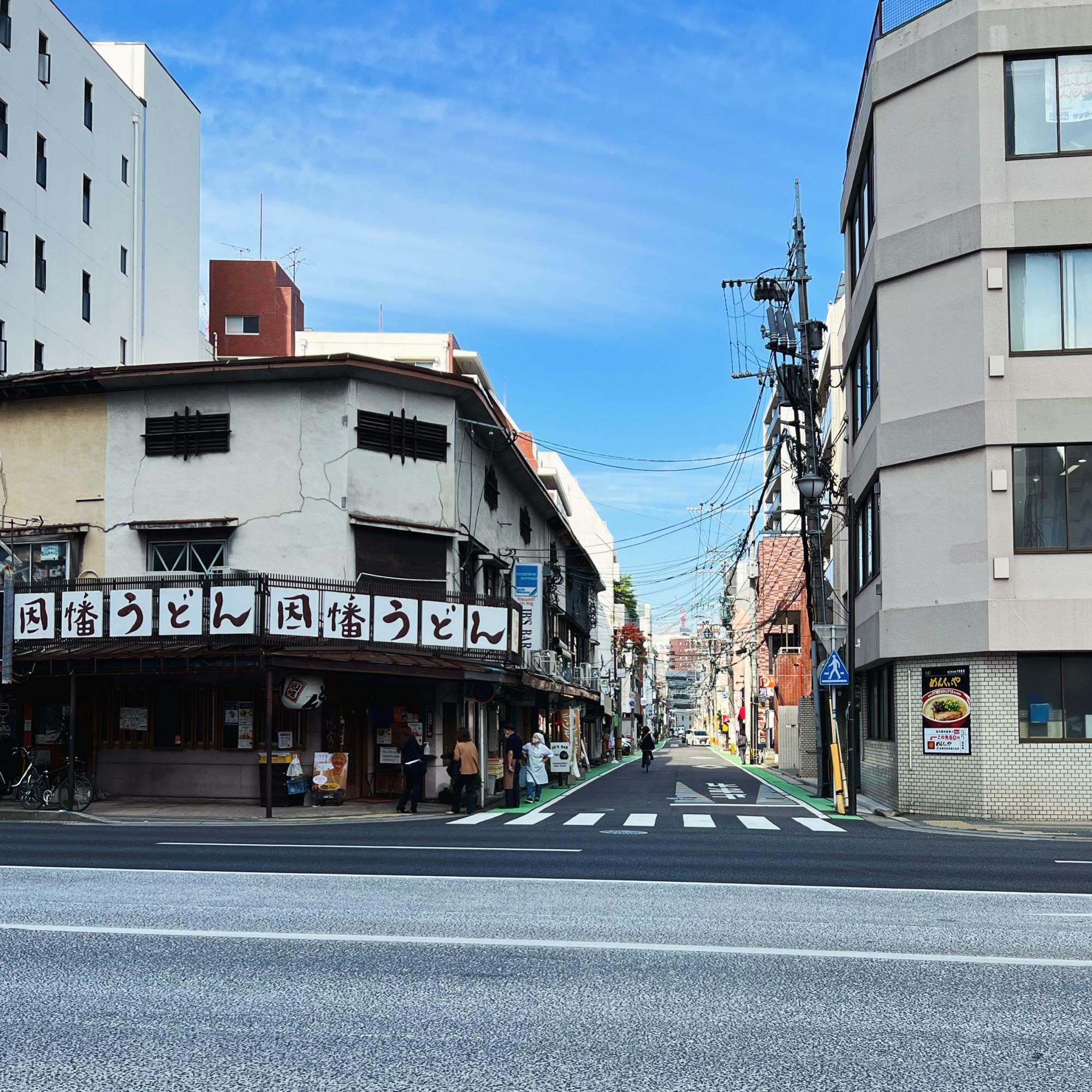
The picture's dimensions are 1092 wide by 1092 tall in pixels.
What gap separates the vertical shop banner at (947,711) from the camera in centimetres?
2455

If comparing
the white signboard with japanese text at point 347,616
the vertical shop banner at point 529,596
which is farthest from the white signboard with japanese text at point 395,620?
the vertical shop banner at point 529,596

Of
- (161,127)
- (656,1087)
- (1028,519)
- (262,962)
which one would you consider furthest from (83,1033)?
(161,127)

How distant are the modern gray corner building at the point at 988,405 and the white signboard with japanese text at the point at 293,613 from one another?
12409mm

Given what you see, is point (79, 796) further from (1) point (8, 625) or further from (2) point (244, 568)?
(2) point (244, 568)

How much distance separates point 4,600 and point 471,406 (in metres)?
12.1

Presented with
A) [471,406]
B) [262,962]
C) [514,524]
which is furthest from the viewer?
[514,524]

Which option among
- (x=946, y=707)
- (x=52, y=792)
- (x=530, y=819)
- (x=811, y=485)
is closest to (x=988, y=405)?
(x=811, y=485)

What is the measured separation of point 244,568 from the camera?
1123 inches

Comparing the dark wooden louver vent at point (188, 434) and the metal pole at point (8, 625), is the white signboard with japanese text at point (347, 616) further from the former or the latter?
the metal pole at point (8, 625)

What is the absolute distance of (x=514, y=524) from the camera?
132ft

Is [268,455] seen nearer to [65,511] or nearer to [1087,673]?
[65,511]

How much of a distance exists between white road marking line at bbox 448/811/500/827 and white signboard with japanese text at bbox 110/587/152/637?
25.7 feet

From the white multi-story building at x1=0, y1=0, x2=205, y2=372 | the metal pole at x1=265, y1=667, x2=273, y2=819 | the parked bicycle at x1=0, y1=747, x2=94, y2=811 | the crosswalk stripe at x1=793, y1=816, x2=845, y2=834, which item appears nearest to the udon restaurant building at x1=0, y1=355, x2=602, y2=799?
the metal pole at x1=265, y1=667, x2=273, y2=819

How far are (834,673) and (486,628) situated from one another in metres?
7.93
